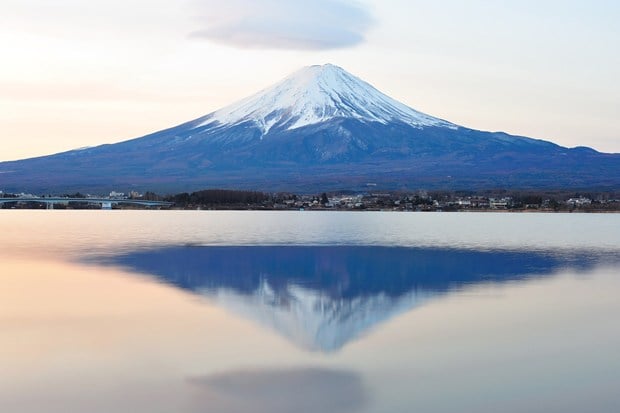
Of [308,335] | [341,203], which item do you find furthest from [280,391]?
[341,203]

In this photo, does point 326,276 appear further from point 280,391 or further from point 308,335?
point 280,391

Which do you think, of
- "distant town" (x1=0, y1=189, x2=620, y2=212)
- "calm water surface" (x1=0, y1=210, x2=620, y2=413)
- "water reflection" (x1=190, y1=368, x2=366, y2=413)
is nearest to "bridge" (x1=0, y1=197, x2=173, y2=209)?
"distant town" (x1=0, y1=189, x2=620, y2=212)

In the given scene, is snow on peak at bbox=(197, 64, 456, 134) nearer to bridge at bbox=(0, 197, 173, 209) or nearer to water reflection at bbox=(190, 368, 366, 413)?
bridge at bbox=(0, 197, 173, 209)

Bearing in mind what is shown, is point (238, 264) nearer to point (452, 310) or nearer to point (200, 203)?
point (452, 310)

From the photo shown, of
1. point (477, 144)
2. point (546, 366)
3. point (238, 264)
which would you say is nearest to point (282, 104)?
point (477, 144)

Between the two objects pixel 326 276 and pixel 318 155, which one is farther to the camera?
pixel 318 155
